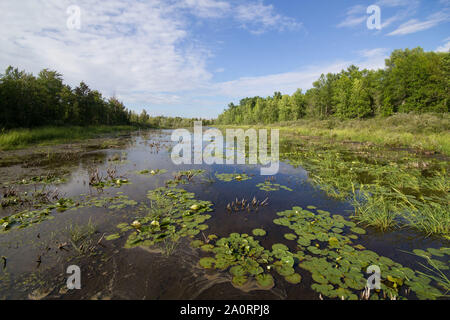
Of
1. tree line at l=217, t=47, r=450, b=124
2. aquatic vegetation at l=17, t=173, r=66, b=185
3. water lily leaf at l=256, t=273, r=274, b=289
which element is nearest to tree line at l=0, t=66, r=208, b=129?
aquatic vegetation at l=17, t=173, r=66, b=185

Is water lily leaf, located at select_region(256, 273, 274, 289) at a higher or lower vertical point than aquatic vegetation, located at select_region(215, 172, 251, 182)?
lower

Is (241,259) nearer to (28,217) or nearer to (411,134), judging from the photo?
(28,217)

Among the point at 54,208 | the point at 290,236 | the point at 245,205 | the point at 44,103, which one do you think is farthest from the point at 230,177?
the point at 44,103

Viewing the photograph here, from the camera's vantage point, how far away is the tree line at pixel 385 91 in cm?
2797

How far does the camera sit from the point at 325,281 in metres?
2.49

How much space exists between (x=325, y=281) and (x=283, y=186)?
4133 mm

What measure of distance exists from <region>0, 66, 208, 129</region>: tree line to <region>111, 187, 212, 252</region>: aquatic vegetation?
2258cm

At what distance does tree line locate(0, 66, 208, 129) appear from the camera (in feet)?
59.5

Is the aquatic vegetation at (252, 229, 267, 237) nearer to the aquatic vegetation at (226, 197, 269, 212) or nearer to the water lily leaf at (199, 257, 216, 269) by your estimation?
the aquatic vegetation at (226, 197, 269, 212)

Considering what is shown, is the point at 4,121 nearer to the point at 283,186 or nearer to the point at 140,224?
the point at 140,224

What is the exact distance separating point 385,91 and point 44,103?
5565 cm

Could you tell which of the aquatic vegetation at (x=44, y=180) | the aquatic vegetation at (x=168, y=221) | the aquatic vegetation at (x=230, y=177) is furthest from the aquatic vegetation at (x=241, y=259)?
the aquatic vegetation at (x=44, y=180)
